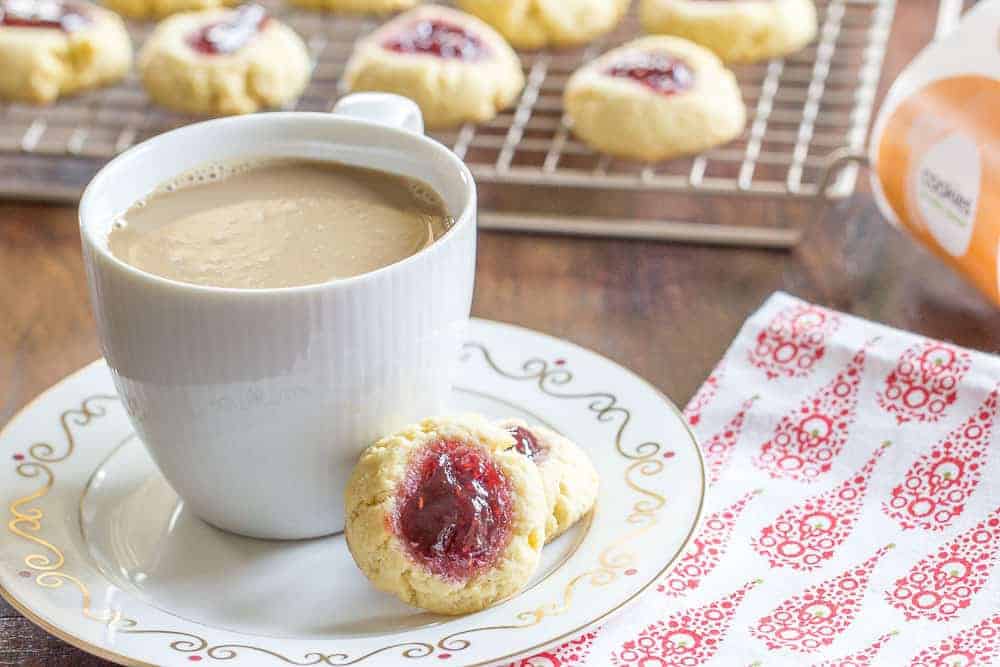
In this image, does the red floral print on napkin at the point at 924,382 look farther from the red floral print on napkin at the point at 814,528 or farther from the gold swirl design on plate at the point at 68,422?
the gold swirl design on plate at the point at 68,422

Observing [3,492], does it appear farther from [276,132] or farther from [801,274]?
[801,274]

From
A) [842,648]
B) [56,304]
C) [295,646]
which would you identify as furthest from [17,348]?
[842,648]

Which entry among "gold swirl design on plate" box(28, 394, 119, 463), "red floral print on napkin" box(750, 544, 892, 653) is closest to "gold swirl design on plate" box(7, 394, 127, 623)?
"gold swirl design on plate" box(28, 394, 119, 463)

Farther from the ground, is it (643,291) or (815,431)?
(815,431)

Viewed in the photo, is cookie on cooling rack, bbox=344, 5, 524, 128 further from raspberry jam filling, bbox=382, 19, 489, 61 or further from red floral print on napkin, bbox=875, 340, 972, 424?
red floral print on napkin, bbox=875, 340, 972, 424

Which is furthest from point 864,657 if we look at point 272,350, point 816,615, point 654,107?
point 654,107

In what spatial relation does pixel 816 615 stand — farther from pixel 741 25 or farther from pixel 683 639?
pixel 741 25
